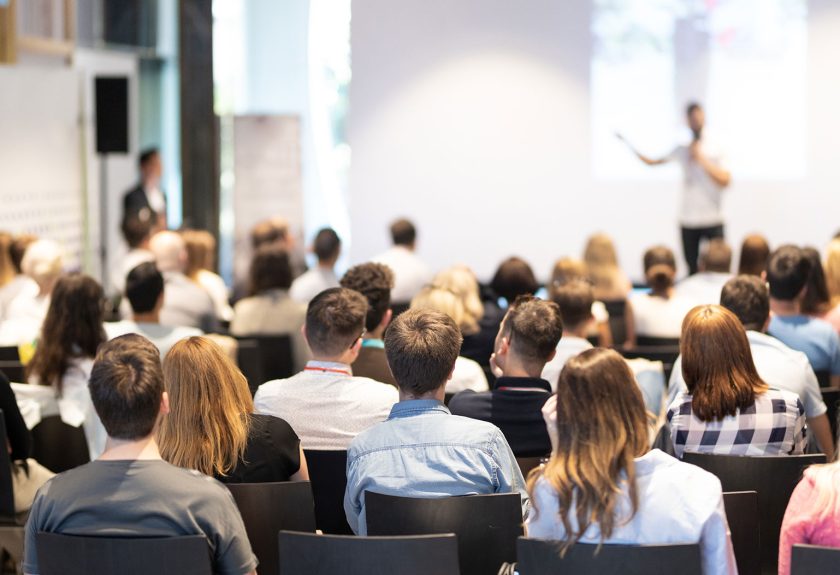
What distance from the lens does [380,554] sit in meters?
2.33

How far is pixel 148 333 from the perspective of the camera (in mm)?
4570

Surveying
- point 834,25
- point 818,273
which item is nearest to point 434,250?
point 834,25

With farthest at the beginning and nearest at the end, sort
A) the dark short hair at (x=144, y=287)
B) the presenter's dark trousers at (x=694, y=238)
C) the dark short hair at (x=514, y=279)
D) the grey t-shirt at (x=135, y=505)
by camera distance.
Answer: the presenter's dark trousers at (x=694, y=238)
the dark short hair at (x=514, y=279)
the dark short hair at (x=144, y=287)
the grey t-shirt at (x=135, y=505)

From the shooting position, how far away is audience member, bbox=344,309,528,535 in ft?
9.01

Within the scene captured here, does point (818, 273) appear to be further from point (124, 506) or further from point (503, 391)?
point (124, 506)

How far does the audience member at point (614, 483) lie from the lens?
7.51ft

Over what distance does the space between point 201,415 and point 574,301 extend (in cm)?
193

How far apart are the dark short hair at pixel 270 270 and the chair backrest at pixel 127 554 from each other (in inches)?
144

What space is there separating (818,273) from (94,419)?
118 inches

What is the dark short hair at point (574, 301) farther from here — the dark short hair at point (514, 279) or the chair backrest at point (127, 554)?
the chair backrest at point (127, 554)

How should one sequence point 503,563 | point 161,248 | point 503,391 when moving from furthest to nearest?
point 161,248 < point 503,391 < point 503,563

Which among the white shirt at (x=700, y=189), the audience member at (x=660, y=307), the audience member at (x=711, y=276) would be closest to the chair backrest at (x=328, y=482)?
the audience member at (x=660, y=307)

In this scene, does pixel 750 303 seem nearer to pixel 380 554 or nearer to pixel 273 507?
pixel 273 507

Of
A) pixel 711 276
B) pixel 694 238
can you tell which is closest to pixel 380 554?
pixel 711 276
